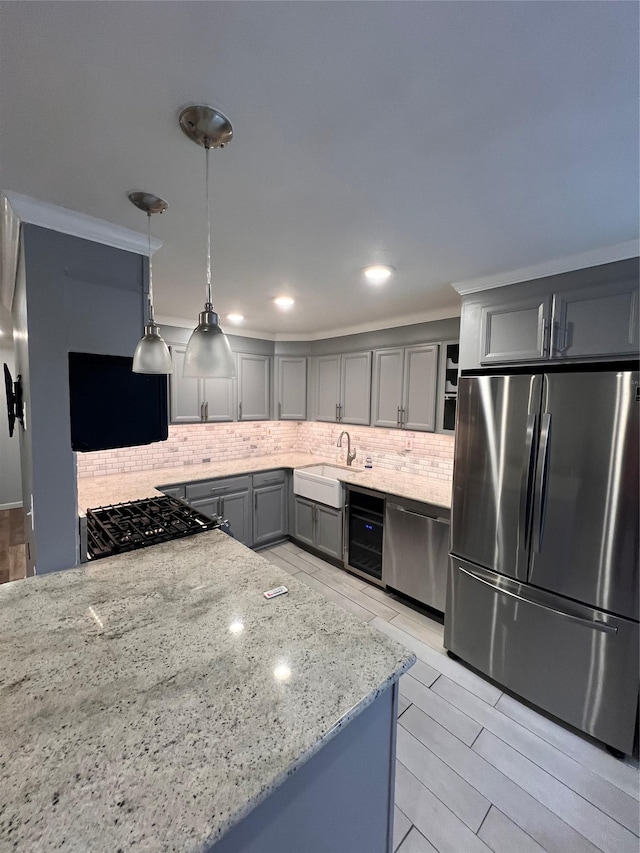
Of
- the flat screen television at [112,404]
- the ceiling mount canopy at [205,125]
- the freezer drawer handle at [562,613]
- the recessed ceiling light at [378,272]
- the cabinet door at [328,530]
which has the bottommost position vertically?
the cabinet door at [328,530]

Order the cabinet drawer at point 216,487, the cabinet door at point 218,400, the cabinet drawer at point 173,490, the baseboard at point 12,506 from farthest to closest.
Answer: the baseboard at point 12,506
the cabinet door at point 218,400
the cabinet drawer at point 216,487
the cabinet drawer at point 173,490

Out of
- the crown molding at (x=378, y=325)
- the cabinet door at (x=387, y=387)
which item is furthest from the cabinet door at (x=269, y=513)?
the crown molding at (x=378, y=325)

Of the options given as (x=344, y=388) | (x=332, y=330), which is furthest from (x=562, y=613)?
(x=332, y=330)

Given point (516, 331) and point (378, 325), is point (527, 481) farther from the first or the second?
point (378, 325)

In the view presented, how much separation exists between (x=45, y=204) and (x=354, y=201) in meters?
1.21

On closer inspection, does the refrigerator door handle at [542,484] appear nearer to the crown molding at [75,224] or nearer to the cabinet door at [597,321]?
the cabinet door at [597,321]

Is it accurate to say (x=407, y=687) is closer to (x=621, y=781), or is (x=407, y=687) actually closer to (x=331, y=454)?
(x=621, y=781)

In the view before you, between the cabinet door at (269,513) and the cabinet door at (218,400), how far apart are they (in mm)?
906

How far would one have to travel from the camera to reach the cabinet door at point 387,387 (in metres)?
3.32

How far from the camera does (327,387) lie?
405cm

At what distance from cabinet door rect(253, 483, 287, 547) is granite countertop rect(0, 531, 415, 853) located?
2.38 metres

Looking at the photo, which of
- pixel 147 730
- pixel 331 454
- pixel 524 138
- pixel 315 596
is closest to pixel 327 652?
pixel 315 596

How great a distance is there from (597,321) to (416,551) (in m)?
1.95

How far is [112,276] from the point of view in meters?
1.62
